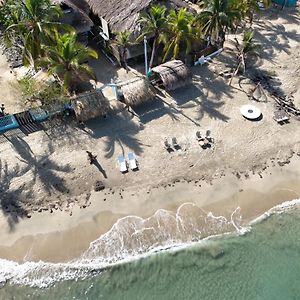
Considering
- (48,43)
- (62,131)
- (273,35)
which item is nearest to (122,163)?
(62,131)

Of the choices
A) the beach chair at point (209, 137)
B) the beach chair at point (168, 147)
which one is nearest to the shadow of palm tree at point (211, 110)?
the beach chair at point (209, 137)

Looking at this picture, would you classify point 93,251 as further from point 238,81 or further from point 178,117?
point 238,81

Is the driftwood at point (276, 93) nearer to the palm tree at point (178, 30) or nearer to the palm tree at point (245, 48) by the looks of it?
the palm tree at point (245, 48)

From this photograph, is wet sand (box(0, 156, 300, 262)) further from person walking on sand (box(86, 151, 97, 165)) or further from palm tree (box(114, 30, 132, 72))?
palm tree (box(114, 30, 132, 72))

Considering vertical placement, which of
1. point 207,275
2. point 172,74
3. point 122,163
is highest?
point 172,74

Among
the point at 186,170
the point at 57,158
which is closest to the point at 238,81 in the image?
the point at 186,170

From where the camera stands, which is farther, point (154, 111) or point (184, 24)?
point (154, 111)

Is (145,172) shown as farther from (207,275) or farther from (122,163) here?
(207,275)
